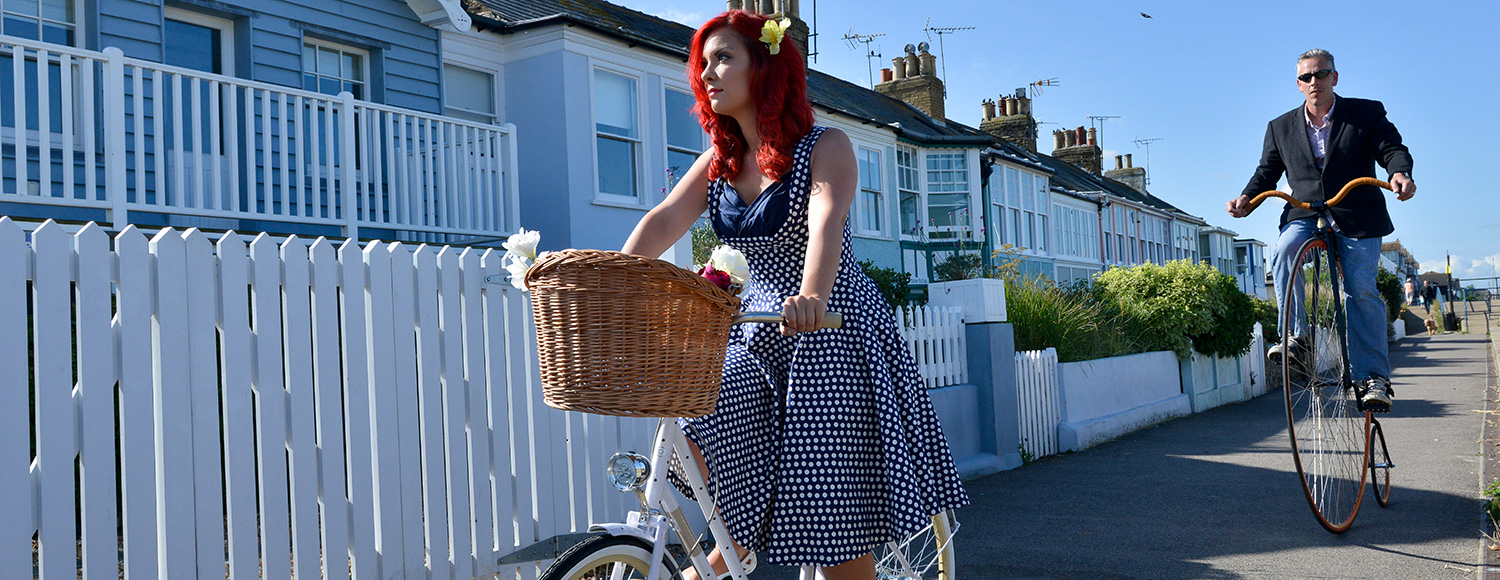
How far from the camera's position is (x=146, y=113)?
331 inches

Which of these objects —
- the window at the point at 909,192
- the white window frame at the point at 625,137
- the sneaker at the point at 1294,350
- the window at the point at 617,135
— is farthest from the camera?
the window at the point at 909,192

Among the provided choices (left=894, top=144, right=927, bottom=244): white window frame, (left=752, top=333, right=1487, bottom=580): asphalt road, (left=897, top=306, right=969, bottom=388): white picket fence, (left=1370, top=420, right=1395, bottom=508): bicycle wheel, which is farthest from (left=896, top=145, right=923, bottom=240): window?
(left=1370, top=420, right=1395, bottom=508): bicycle wheel

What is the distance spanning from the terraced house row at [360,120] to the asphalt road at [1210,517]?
2.20 meters

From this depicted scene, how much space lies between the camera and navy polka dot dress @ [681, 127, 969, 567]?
8.06 ft

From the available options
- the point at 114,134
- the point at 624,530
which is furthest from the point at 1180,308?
the point at 624,530

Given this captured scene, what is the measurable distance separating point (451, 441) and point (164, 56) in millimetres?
6559

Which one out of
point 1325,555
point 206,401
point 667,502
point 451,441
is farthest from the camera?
point 1325,555

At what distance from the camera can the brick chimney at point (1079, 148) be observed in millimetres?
40844

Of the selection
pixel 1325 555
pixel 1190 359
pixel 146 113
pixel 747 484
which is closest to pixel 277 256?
pixel 747 484

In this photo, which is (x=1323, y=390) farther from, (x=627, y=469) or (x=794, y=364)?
(x=627, y=469)

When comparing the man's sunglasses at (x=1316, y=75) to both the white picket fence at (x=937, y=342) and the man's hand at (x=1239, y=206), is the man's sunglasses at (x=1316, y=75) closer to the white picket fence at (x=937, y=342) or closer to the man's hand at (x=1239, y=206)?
the man's hand at (x=1239, y=206)

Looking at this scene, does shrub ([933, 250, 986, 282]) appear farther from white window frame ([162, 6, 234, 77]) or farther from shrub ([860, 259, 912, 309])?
white window frame ([162, 6, 234, 77])

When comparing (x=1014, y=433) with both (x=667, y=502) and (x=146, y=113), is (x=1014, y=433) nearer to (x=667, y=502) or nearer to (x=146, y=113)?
(x=667, y=502)

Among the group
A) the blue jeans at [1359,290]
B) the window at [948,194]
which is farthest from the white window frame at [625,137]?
the window at [948,194]
